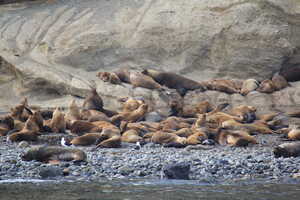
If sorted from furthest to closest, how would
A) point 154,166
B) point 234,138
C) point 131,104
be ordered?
point 131,104
point 234,138
point 154,166

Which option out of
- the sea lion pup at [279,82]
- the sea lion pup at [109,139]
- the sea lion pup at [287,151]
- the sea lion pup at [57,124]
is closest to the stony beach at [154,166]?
the sea lion pup at [287,151]

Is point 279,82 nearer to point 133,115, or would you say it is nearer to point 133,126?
point 133,115

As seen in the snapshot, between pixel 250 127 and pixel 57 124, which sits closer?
pixel 57 124

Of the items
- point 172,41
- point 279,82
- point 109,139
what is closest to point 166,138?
point 109,139

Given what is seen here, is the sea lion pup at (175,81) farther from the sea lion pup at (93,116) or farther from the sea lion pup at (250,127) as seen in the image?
the sea lion pup at (250,127)

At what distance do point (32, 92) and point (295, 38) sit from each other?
6.53 meters

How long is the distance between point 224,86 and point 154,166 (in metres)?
7.59

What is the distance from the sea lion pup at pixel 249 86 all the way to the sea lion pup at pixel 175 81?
910 millimetres

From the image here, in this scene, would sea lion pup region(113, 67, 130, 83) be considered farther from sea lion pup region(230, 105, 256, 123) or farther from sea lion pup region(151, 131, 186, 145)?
sea lion pup region(151, 131, 186, 145)

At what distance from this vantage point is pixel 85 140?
1159cm

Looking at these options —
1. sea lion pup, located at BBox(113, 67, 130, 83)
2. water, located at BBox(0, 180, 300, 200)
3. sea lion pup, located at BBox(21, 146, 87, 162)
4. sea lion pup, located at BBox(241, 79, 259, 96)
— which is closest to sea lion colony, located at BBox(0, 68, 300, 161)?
sea lion pup, located at BBox(21, 146, 87, 162)

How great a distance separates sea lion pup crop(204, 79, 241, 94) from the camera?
16703 millimetres

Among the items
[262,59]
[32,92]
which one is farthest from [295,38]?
[32,92]

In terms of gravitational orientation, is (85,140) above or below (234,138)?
below
